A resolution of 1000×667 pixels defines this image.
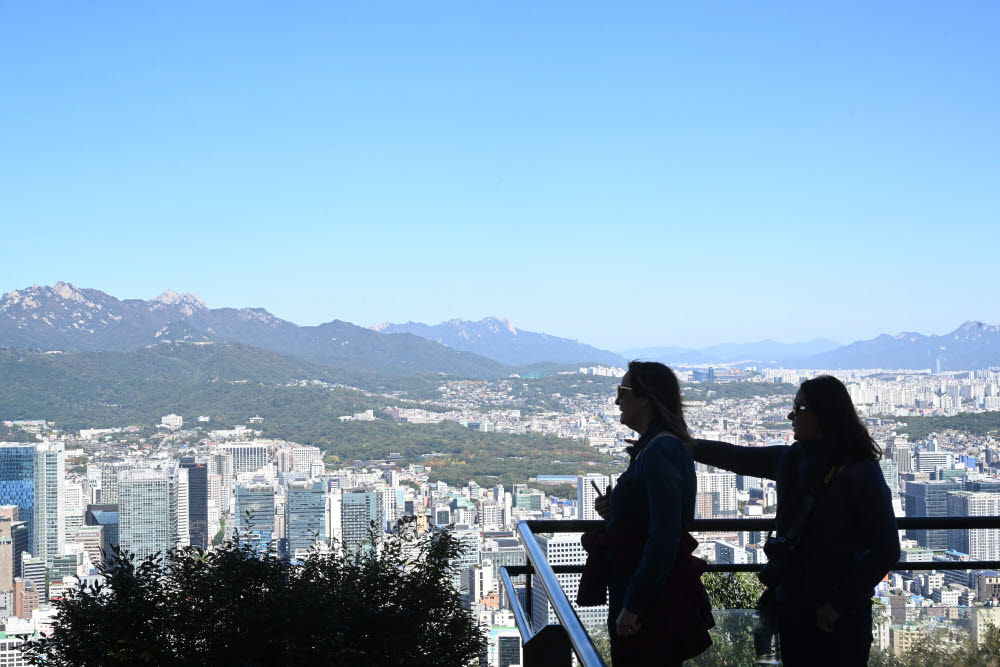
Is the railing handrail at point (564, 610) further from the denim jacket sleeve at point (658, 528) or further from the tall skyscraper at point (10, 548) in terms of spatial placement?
the tall skyscraper at point (10, 548)

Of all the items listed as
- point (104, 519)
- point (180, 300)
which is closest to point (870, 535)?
point (104, 519)

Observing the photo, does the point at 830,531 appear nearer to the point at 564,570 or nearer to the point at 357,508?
the point at 564,570

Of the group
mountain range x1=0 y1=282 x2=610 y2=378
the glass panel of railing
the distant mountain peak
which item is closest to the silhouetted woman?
the glass panel of railing

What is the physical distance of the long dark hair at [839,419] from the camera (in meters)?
1.70

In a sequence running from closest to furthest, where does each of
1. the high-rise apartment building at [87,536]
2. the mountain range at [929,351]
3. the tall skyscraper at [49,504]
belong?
1. the high-rise apartment building at [87,536]
2. the tall skyscraper at [49,504]
3. the mountain range at [929,351]

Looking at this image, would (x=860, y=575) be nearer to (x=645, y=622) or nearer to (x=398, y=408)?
(x=645, y=622)

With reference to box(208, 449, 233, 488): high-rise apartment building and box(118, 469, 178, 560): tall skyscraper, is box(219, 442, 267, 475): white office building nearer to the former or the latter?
box(208, 449, 233, 488): high-rise apartment building

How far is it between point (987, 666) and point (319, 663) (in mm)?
2743

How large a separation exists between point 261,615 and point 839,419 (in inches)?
127

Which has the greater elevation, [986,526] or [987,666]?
[986,526]

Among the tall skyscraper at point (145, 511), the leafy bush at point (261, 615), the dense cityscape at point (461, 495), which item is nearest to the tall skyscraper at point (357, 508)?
the dense cityscape at point (461, 495)

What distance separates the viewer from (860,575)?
165 centimetres

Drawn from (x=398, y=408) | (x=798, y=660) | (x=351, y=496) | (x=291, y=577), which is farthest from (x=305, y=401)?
(x=798, y=660)

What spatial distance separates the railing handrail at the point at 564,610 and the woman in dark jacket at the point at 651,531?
0.14m
